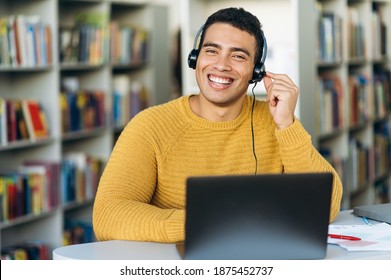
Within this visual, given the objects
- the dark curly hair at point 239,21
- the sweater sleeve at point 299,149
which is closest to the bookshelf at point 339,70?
the dark curly hair at point 239,21

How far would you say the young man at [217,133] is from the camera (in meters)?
2.10

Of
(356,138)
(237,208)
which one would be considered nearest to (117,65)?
(356,138)

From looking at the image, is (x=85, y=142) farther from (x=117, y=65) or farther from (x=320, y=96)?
(x=320, y=96)

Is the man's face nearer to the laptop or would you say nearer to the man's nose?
the man's nose

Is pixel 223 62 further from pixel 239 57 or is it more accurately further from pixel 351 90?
pixel 351 90

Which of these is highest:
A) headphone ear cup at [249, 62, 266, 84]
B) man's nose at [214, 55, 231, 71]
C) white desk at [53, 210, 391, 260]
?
man's nose at [214, 55, 231, 71]

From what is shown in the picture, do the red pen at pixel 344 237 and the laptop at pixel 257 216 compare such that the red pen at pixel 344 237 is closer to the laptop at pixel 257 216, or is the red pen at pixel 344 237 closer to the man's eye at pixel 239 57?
the laptop at pixel 257 216

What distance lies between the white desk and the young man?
229 mm

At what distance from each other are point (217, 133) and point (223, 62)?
0.66 ft

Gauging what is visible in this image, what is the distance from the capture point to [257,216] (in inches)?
58.6

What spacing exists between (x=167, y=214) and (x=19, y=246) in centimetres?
286

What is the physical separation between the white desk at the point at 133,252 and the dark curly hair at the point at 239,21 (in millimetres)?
777

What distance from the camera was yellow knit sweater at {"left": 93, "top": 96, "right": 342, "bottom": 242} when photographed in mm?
1977

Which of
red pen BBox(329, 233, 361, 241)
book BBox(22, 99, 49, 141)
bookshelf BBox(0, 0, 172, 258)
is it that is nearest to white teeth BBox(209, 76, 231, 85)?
red pen BBox(329, 233, 361, 241)
